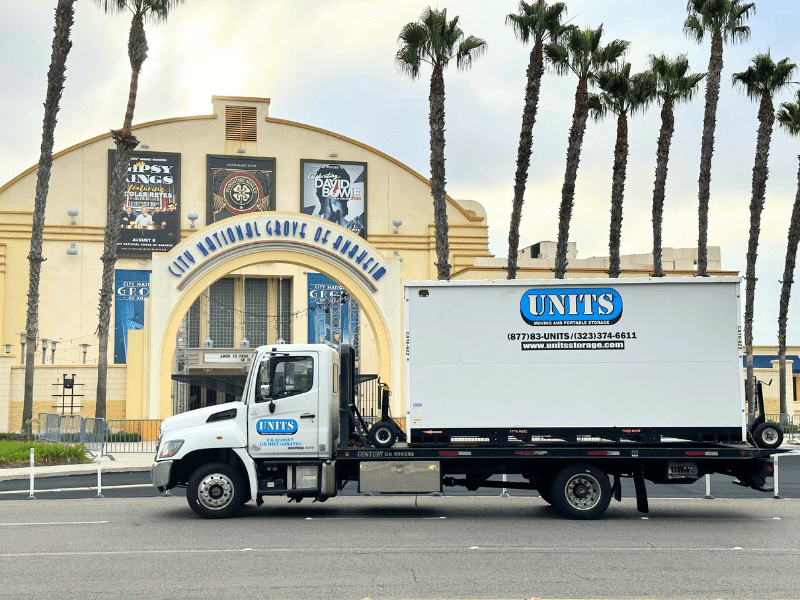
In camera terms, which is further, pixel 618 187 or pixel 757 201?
pixel 757 201

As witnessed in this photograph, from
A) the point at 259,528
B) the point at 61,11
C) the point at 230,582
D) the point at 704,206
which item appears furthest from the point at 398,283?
the point at 230,582

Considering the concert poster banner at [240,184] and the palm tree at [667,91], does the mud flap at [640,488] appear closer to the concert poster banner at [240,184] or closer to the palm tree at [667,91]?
the palm tree at [667,91]

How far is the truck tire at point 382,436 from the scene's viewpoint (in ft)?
48.1

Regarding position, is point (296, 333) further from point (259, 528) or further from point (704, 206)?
point (259, 528)

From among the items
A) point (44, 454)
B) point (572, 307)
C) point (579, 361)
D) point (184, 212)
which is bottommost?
point (44, 454)

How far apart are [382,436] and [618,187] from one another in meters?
22.5

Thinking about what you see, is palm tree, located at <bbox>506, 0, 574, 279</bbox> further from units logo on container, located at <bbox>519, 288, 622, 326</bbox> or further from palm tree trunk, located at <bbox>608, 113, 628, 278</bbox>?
units logo on container, located at <bbox>519, 288, 622, 326</bbox>

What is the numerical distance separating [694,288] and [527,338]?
2.66 metres

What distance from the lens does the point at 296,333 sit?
182 ft

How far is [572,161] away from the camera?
3309cm

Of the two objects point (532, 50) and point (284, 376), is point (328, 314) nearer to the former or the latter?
point (532, 50)

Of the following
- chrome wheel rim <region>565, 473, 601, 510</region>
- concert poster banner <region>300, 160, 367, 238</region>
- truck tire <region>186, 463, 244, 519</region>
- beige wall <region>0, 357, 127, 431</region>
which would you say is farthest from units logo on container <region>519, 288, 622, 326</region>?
concert poster banner <region>300, 160, 367, 238</region>

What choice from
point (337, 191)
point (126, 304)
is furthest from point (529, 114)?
point (126, 304)

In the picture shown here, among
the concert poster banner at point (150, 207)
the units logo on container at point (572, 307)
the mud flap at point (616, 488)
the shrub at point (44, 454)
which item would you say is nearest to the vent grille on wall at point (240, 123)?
the concert poster banner at point (150, 207)
